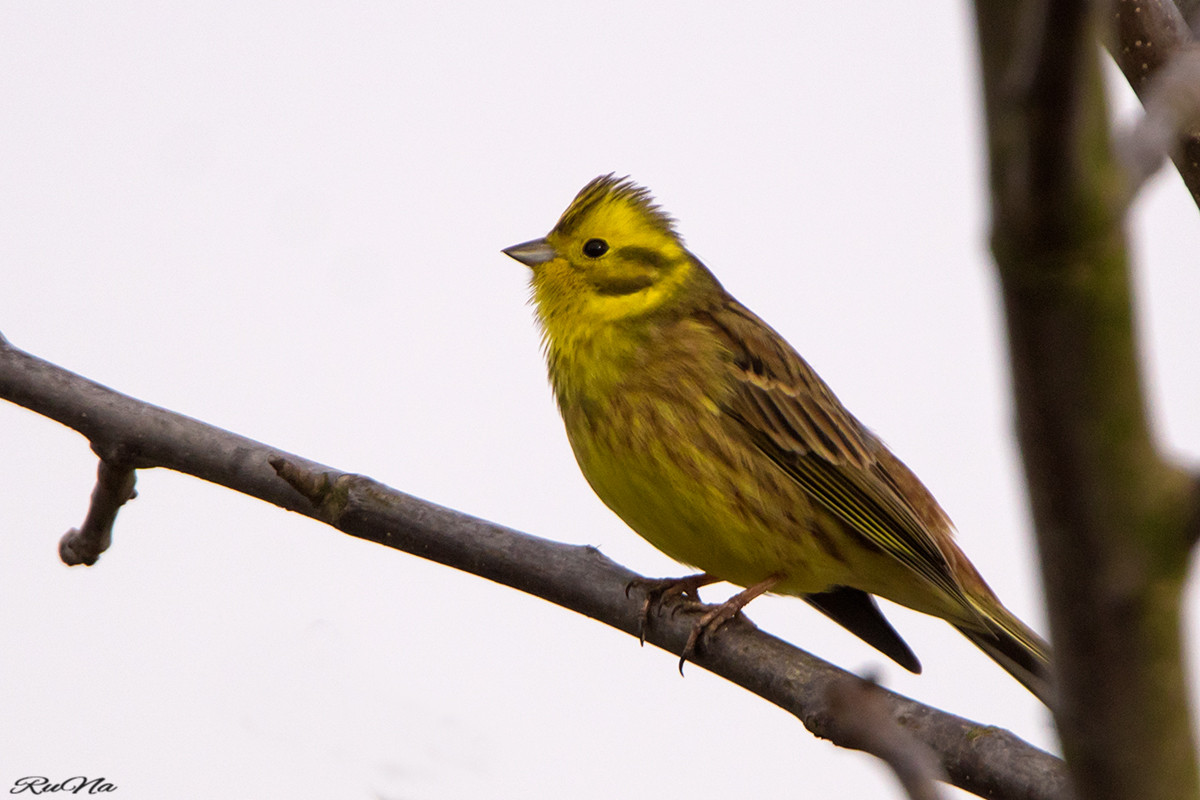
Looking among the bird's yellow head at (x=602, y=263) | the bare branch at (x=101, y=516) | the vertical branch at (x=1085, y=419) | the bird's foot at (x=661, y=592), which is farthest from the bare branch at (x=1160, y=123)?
the bird's yellow head at (x=602, y=263)

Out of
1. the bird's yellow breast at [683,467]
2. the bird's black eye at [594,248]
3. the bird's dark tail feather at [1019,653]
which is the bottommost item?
the bird's dark tail feather at [1019,653]

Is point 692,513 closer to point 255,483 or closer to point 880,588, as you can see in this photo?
point 880,588

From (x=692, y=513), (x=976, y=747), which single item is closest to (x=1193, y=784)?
(x=976, y=747)

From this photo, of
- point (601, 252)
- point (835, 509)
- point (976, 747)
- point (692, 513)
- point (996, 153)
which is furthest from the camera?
point (601, 252)

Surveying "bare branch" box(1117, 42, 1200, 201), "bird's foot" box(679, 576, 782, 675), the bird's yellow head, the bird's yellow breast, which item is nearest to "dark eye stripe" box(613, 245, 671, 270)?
the bird's yellow head

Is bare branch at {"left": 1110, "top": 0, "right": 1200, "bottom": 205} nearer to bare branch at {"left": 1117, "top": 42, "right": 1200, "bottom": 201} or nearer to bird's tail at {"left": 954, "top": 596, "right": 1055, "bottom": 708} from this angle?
bird's tail at {"left": 954, "top": 596, "right": 1055, "bottom": 708}

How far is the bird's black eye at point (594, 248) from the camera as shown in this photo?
188 inches

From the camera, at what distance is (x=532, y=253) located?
15.6 ft

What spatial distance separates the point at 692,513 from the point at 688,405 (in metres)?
0.44

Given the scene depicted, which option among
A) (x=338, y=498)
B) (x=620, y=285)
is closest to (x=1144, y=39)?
(x=620, y=285)

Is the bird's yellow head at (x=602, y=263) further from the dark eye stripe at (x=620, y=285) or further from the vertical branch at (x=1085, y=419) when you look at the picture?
the vertical branch at (x=1085, y=419)

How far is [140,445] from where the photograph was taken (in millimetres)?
3314

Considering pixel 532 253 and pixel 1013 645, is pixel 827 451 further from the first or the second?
pixel 532 253

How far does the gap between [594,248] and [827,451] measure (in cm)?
113
